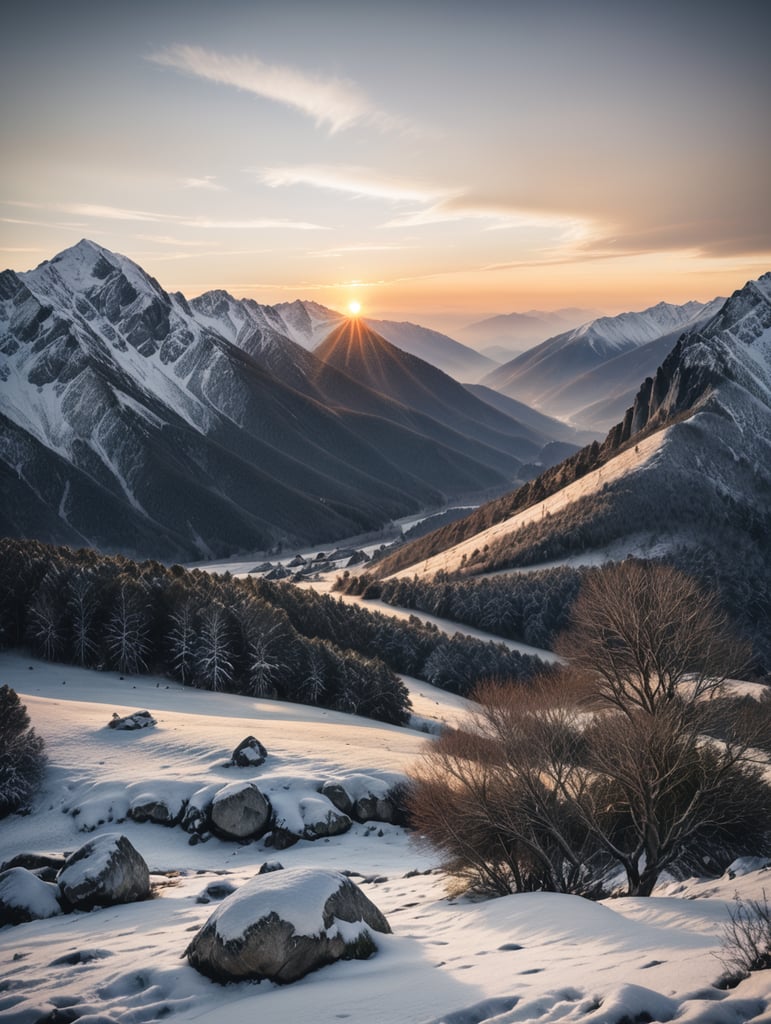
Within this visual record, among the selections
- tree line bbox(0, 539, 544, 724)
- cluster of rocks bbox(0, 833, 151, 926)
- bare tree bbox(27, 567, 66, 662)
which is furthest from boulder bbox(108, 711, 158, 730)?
bare tree bbox(27, 567, 66, 662)

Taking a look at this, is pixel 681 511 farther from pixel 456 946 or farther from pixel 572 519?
pixel 456 946

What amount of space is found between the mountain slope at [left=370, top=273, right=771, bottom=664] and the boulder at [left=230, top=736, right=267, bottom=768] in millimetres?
83711

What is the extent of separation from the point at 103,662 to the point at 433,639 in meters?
41.3

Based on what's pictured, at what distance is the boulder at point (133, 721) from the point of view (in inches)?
1727

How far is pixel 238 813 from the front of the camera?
111 ft

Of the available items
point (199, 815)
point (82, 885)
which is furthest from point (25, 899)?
point (199, 815)

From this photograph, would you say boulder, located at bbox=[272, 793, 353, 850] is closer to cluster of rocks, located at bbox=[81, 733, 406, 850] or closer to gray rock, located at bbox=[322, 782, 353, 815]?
cluster of rocks, located at bbox=[81, 733, 406, 850]

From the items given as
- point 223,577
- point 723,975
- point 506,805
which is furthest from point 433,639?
point 723,975

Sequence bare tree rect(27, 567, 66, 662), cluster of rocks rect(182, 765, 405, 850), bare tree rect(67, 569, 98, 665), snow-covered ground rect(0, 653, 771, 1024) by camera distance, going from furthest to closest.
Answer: bare tree rect(67, 569, 98, 665) < bare tree rect(27, 567, 66, 662) < cluster of rocks rect(182, 765, 405, 850) < snow-covered ground rect(0, 653, 771, 1024)

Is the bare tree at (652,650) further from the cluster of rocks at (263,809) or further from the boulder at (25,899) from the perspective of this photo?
the boulder at (25,899)

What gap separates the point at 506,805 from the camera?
927 inches

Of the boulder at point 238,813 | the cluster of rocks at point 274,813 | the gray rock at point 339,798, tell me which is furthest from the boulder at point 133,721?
the gray rock at point 339,798

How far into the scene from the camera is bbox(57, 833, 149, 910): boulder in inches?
942

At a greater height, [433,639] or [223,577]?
[223,577]
